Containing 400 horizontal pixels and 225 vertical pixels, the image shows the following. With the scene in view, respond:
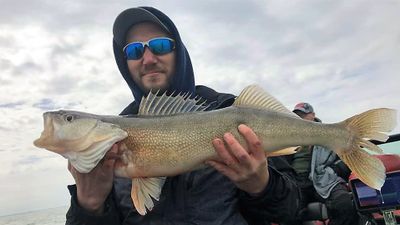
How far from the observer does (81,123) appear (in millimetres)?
2871

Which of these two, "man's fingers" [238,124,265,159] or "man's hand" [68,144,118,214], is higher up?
"man's fingers" [238,124,265,159]

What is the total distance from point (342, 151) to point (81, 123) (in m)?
2.04

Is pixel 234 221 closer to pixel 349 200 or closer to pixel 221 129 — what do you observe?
pixel 221 129

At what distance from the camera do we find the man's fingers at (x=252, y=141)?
2775 millimetres

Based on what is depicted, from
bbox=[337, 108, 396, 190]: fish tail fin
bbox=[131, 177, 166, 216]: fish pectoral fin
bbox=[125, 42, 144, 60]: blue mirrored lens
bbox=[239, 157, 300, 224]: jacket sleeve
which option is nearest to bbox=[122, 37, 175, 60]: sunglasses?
bbox=[125, 42, 144, 60]: blue mirrored lens

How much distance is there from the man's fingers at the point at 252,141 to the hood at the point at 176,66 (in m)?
1.14

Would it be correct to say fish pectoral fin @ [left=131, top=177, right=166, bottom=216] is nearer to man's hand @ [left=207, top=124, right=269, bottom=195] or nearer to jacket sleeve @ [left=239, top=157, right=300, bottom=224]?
man's hand @ [left=207, top=124, right=269, bottom=195]

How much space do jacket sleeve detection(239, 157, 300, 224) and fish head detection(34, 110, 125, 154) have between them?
1206 mm

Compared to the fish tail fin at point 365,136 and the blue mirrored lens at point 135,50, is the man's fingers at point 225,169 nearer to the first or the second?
the fish tail fin at point 365,136

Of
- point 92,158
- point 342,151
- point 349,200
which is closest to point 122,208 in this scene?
point 92,158

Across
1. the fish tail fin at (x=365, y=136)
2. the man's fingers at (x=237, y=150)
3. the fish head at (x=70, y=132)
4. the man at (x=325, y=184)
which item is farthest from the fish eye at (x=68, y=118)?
the man at (x=325, y=184)

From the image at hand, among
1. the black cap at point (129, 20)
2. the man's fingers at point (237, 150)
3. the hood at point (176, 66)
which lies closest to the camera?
the man's fingers at point (237, 150)

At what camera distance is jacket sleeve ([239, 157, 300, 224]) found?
10.1ft

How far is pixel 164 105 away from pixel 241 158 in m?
0.75
